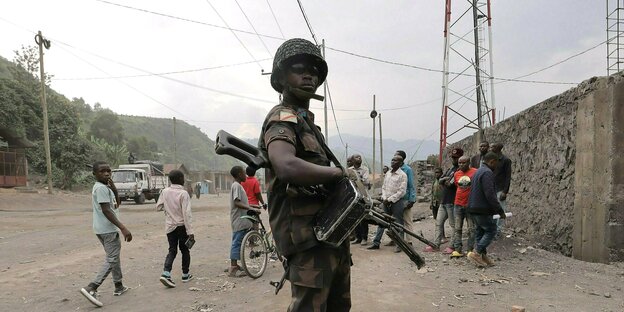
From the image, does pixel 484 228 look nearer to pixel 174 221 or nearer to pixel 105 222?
pixel 174 221

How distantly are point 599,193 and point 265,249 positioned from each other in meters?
4.64

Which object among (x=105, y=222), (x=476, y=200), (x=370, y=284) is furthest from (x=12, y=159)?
(x=476, y=200)

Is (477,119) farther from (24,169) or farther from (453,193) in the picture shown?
(24,169)

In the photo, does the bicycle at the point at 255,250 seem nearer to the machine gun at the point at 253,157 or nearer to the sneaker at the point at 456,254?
the sneaker at the point at 456,254

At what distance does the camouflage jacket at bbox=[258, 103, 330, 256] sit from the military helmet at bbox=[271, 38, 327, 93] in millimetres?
208

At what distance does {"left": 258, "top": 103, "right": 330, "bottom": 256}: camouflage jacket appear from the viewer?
1.67m

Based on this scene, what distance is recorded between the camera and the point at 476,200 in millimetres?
5129

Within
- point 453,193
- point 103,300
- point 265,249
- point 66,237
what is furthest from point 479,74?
point 66,237

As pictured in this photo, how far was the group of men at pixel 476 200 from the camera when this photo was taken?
5031 millimetres

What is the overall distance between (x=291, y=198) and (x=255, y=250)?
13.5 feet

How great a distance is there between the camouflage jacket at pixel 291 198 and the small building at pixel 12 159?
2825 centimetres

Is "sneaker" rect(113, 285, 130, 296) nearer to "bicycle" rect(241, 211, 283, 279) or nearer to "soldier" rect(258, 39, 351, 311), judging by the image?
"bicycle" rect(241, 211, 283, 279)

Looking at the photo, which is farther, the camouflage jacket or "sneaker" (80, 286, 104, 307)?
"sneaker" (80, 286, 104, 307)

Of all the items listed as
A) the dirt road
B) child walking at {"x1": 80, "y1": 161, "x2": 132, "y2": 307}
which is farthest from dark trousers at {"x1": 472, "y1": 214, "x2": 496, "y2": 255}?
child walking at {"x1": 80, "y1": 161, "x2": 132, "y2": 307}
